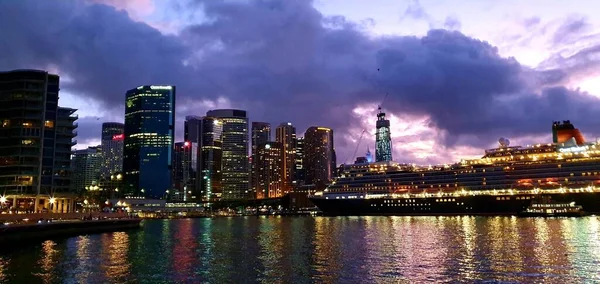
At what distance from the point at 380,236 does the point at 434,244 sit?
14998 millimetres

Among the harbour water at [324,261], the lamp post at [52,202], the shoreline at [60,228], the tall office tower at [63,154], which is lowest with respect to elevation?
the harbour water at [324,261]

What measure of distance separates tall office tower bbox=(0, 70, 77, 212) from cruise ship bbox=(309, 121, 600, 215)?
9929 cm

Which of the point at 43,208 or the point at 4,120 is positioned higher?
the point at 4,120

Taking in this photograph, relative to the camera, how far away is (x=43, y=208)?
129000 millimetres

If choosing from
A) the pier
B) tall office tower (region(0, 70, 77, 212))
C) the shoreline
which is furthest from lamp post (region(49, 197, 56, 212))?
the shoreline

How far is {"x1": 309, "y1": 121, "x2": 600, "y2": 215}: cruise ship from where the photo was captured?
139 metres

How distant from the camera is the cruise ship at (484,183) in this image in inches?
5487

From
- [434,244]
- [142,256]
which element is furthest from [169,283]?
[434,244]

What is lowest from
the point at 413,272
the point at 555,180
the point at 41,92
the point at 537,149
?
the point at 413,272

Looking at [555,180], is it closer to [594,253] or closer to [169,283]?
[594,253]

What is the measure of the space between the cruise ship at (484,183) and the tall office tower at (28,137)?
9929cm

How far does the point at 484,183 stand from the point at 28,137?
13498 cm

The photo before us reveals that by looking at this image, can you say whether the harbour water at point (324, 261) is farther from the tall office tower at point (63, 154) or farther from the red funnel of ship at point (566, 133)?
the red funnel of ship at point (566, 133)

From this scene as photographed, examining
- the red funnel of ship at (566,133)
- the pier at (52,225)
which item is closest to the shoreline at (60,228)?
the pier at (52,225)
